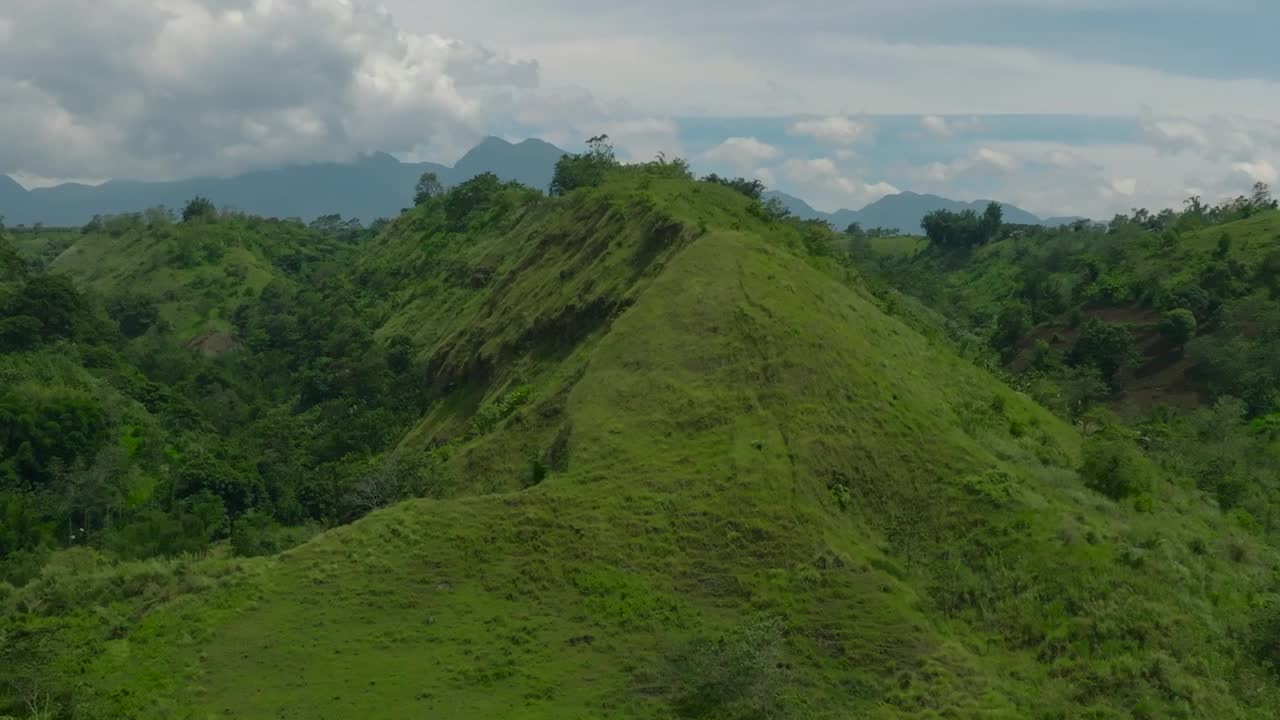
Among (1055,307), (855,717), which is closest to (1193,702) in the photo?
(855,717)

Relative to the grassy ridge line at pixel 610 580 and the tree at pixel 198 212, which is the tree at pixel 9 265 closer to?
the tree at pixel 198 212

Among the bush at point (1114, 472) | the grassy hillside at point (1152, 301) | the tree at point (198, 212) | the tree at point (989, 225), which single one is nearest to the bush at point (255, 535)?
the bush at point (1114, 472)

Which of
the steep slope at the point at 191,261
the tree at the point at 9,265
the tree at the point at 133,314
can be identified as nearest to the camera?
the tree at the point at 9,265

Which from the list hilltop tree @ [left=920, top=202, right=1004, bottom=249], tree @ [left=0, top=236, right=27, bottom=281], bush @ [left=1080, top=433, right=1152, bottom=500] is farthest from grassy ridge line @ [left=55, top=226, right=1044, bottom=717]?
hilltop tree @ [left=920, top=202, right=1004, bottom=249]

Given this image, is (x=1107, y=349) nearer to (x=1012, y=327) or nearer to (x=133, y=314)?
(x=1012, y=327)

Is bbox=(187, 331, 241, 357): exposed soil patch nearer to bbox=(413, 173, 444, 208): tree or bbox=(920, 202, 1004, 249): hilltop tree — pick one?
bbox=(413, 173, 444, 208): tree

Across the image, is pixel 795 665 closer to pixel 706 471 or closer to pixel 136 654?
pixel 706 471
